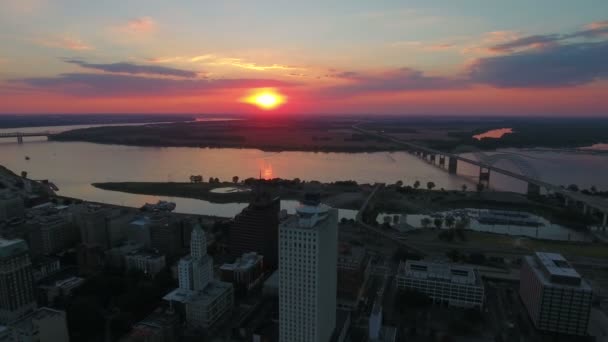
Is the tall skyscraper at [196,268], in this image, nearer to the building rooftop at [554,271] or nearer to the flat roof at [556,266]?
the building rooftop at [554,271]

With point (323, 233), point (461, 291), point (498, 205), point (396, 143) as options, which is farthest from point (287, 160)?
point (323, 233)

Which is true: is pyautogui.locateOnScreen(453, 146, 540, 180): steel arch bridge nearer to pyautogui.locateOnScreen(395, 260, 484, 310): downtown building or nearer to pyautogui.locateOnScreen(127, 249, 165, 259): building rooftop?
pyautogui.locateOnScreen(395, 260, 484, 310): downtown building

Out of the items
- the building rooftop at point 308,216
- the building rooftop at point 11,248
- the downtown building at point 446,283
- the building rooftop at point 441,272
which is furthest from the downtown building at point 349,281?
the building rooftop at point 11,248

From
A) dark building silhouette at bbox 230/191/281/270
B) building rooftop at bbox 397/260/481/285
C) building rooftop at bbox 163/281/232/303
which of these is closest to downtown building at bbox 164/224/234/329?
building rooftop at bbox 163/281/232/303

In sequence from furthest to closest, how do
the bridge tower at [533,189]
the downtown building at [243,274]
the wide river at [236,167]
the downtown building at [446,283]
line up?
the wide river at [236,167] → the bridge tower at [533,189] → the downtown building at [243,274] → the downtown building at [446,283]

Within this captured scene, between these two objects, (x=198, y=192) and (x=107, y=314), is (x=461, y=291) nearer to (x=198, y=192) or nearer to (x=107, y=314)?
(x=107, y=314)

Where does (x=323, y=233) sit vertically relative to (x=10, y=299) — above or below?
above
